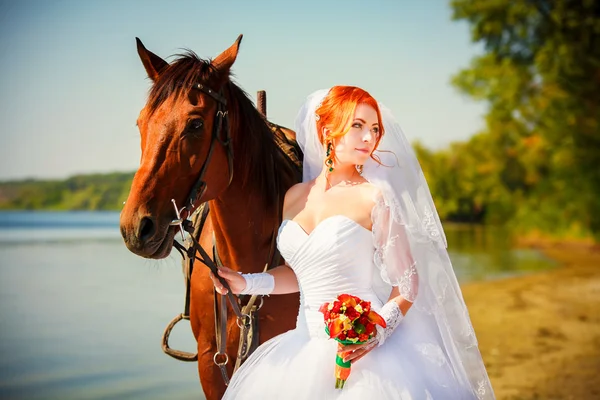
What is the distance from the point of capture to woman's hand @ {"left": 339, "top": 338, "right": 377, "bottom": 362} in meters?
1.84

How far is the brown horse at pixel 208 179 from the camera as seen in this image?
2.05m

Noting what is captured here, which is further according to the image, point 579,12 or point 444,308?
point 579,12

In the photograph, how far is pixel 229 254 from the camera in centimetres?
255

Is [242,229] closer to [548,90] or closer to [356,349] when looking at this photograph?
[356,349]

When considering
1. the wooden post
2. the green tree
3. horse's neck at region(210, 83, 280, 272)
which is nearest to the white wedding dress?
horse's neck at region(210, 83, 280, 272)

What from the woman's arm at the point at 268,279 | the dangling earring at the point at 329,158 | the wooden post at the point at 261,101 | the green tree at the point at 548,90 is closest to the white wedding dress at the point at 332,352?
the woman's arm at the point at 268,279

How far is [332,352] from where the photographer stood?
6.50ft

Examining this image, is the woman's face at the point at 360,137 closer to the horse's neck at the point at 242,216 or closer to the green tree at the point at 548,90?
the horse's neck at the point at 242,216

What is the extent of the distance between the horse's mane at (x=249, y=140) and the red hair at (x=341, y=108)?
17.9 inches

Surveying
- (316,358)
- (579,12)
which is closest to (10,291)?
(316,358)

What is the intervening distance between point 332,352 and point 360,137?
0.71m

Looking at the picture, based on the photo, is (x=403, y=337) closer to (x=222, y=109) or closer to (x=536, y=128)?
(x=222, y=109)

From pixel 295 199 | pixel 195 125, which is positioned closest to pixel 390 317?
pixel 295 199

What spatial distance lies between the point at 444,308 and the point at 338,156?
24.5 inches
